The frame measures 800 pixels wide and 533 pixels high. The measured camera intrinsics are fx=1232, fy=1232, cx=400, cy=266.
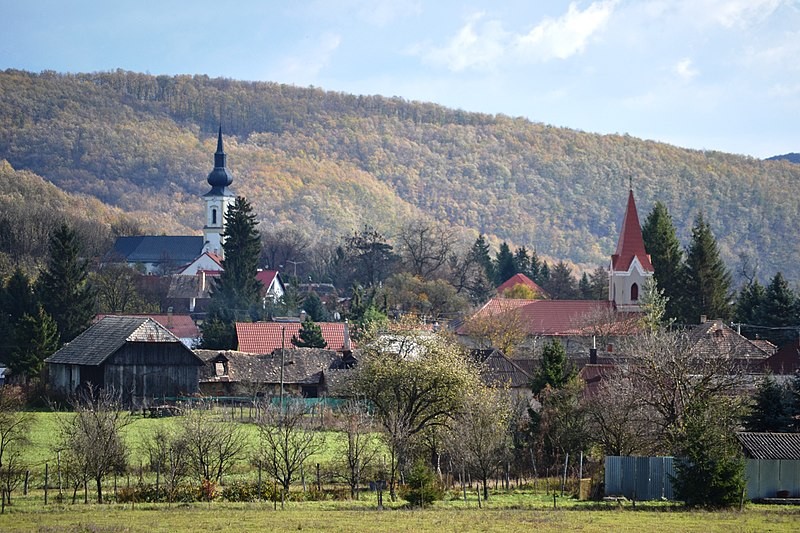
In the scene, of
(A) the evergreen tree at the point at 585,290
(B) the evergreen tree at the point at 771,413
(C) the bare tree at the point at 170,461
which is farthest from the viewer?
(A) the evergreen tree at the point at 585,290

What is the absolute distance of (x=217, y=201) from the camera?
148000mm

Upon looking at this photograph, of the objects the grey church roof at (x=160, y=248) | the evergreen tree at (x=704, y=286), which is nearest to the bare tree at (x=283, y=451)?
the evergreen tree at (x=704, y=286)

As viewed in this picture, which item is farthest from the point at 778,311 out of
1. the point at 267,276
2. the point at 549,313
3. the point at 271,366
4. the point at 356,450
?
the point at 267,276

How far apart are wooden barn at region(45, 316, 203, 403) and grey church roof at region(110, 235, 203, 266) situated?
3344 inches

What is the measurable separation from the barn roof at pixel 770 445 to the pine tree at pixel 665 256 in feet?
158

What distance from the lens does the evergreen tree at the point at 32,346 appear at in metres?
64.4

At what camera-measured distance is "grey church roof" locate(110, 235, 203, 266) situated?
5925 inches

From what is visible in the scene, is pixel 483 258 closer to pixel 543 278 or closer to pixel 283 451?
pixel 543 278

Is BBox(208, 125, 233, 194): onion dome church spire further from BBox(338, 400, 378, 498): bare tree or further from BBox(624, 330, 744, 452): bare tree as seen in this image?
BBox(624, 330, 744, 452): bare tree

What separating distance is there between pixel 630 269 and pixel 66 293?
3684cm

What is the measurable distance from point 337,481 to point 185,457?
4.93 m

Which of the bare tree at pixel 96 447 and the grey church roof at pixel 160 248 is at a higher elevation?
the grey church roof at pixel 160 248

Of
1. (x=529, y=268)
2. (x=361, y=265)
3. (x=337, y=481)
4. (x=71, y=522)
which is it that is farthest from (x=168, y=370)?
(x=529, y=268)

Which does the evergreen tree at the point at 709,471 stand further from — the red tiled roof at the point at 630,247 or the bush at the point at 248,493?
the red tiled roof at the point at 630,247
